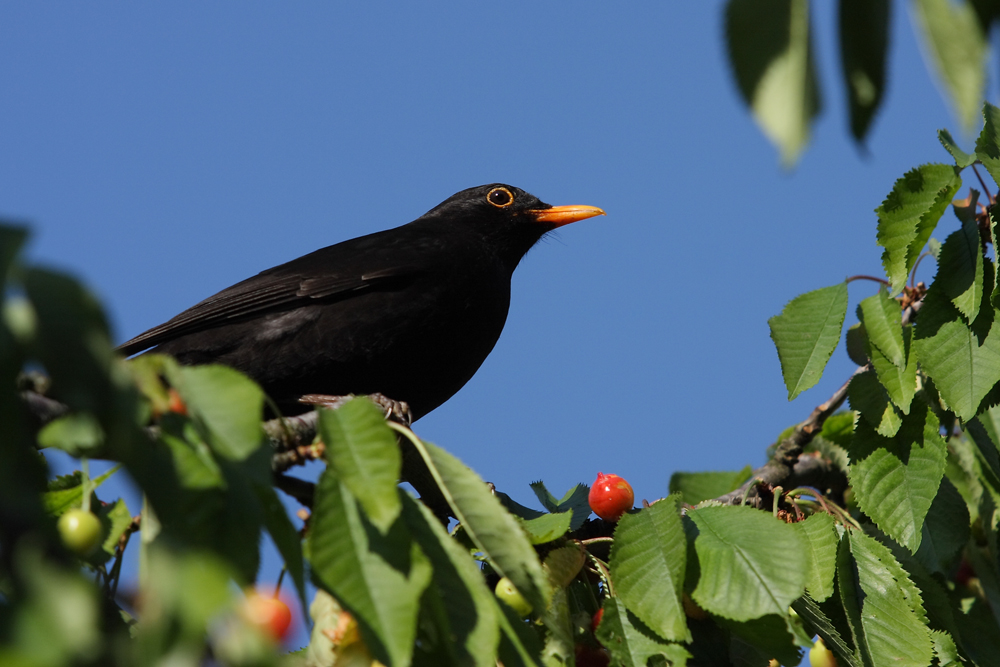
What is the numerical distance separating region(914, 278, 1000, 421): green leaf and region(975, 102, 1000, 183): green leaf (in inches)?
13.2

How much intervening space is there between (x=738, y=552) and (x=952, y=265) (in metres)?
1.32

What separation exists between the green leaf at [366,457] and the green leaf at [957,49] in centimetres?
110

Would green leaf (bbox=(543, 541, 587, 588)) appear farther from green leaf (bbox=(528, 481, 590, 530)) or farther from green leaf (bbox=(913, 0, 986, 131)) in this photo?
green leaf (bbox=(913, 0, 986, 131))

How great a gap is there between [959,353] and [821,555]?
833 mm

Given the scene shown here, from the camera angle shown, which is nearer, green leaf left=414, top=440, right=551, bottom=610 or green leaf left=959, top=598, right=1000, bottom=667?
green leaf left=414, top=440, right=551, bottom=610

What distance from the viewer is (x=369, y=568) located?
5.68 feet

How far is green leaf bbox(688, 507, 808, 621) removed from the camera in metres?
2.49

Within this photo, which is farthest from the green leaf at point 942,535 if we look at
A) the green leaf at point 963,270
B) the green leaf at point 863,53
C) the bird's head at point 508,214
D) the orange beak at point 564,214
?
the orange beak at point 564,214

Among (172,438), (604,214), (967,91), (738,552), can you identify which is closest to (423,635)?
(172,438)

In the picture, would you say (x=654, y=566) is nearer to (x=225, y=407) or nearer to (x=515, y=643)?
(x=515, y=643)

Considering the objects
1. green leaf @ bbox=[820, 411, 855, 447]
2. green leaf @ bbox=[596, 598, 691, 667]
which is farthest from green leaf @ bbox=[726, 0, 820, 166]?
green leaf @ bbox=[820, 411, 855, 447]

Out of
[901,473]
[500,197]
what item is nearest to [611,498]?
[901,473]

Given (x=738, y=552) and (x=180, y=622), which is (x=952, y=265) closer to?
(x=738, y=552)

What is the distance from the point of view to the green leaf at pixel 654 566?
8.40ft
